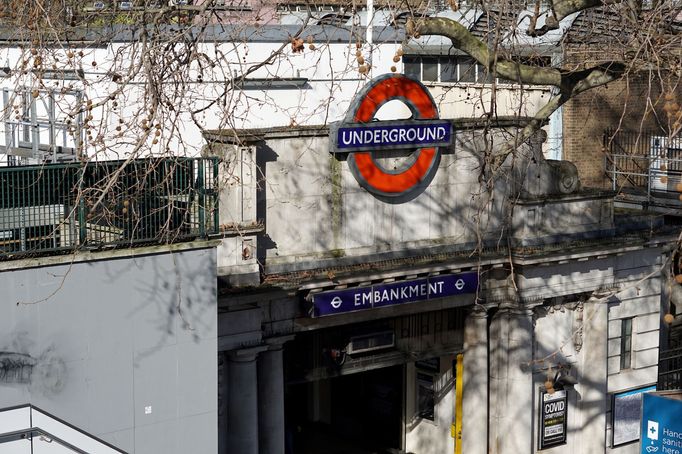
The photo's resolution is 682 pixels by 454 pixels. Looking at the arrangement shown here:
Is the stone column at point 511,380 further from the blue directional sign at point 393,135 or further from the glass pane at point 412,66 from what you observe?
the glass pane at point 412,66

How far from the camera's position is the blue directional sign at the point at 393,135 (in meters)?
18.9

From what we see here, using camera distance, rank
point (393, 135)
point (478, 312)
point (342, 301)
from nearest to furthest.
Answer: point (342, 301)
point (393, 135)
point (478, 312)

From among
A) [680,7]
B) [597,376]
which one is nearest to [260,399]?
[597,376]

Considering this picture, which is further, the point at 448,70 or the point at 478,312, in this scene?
the point at 448,70

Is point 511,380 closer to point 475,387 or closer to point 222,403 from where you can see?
point 475,387

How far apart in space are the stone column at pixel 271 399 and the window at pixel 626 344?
7576mm

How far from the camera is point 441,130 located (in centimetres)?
1992

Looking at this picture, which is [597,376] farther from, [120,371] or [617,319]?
[120,371]

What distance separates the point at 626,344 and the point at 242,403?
8553 mm

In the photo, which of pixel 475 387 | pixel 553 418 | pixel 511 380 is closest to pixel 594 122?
pixel 553 418

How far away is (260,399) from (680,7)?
8462mm

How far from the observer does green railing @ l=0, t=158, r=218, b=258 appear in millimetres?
14219

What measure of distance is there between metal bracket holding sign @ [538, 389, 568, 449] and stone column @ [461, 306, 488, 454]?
1.09 meters

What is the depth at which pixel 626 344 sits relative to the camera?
23578mm
